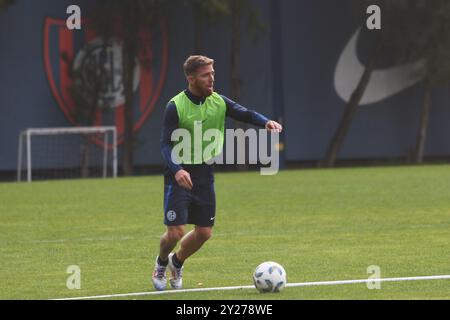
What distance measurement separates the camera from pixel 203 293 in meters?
10.7

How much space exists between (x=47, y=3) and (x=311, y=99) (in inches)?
321

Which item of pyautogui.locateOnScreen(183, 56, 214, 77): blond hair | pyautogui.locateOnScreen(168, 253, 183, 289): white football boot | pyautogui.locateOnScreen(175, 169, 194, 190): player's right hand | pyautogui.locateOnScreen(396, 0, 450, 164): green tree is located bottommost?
pyautogui.locateOnScreen(168, 253, 183, 289): white football boot

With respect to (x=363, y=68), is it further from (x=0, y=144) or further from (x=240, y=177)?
(x=0, y=144)

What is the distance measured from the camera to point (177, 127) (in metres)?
10.9

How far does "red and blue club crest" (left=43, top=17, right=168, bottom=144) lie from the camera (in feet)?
101

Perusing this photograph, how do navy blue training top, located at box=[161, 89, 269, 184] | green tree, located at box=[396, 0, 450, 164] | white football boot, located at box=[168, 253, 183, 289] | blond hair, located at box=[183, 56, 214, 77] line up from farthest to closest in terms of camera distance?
green tree, located at box=[396, 0, 450, 164]
white football boot, located at box=[168, 253, 183, 289]
blond hair, located at box=[183, 56, 214, 77]
navy blue training top, located at box=[161, 89, 269, 184]

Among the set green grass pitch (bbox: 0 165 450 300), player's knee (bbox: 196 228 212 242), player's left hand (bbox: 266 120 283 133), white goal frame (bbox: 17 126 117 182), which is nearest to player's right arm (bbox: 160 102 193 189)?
player's knee (bbox: 196 228 212 242)

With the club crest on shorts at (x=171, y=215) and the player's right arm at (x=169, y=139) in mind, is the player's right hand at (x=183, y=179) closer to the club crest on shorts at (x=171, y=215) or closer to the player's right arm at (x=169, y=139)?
the player's right arm at (x=169, y=139)

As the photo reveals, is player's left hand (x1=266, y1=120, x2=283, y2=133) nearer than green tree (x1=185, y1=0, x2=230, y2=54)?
Yes

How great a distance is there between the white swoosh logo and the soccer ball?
78.3ft

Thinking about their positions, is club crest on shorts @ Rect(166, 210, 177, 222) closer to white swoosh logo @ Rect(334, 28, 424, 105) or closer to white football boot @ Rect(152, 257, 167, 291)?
white football boot @ Rect(152, 257, 167, 291)

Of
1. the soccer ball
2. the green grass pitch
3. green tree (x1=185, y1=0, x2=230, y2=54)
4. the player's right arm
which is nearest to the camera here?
the soccer ball

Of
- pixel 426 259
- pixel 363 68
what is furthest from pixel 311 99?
pixel 426 259

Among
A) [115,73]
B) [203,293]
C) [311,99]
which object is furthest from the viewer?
[311,99]
